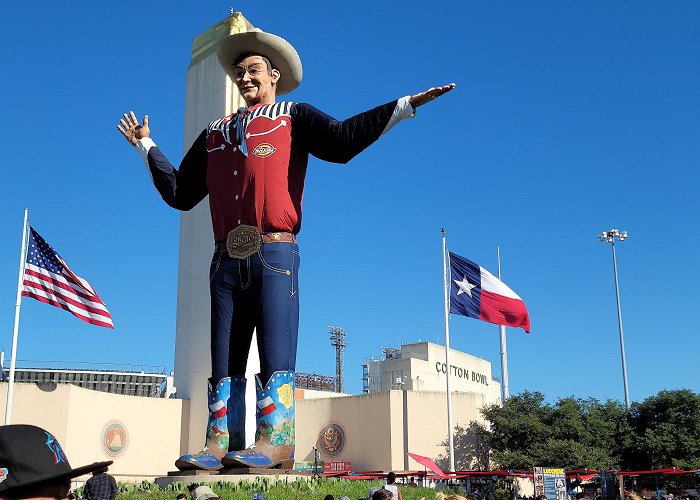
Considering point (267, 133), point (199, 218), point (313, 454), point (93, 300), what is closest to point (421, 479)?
point (313, 454)

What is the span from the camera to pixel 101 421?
2708 centimetres

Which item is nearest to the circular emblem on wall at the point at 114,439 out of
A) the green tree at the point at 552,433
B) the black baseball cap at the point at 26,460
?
the green tree at the point at 552,433

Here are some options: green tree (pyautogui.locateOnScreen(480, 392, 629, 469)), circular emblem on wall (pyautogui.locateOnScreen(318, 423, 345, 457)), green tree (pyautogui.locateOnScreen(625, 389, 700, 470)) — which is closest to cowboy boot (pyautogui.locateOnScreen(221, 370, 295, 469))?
circular emblem on wall (pyautogui.locateOnScreen(318, 423, 345, 457))

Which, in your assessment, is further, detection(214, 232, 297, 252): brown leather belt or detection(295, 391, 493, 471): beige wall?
detection(295, 391, 493, 471): beige wall

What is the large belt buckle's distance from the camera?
38.0 feet

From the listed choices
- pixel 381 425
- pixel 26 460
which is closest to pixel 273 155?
pixel 26 460

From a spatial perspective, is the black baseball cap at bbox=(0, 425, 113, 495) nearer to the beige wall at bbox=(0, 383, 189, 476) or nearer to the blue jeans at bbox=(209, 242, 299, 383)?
the blue jeans at bbox=(209, 242, 299, 383)

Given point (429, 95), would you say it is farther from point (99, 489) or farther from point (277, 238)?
point (99, 489)

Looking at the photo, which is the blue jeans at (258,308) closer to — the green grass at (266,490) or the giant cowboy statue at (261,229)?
the giant cowboy statue at (261,229)

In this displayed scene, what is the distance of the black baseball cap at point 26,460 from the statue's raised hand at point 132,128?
11190mm

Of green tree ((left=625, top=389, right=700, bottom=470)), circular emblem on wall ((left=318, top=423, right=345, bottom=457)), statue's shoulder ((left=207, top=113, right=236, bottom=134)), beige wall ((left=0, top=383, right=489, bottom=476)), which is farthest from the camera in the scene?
green tree ((left=625, top=389, right=700, bottom=470))

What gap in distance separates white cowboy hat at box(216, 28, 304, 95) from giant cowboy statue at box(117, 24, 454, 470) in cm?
2

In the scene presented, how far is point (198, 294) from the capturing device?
98.2 feet

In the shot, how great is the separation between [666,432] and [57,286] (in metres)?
25.8
